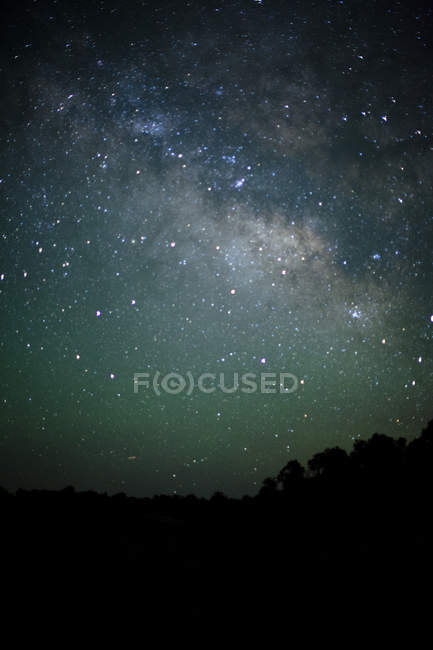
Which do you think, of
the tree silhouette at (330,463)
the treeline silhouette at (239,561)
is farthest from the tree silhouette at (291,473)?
the treeline silhouette at (239,561)

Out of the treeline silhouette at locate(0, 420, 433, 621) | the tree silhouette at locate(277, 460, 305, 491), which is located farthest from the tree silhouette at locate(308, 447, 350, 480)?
the treeline silhouette at locate(0, 420, 433, 621)

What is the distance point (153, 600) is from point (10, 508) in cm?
761

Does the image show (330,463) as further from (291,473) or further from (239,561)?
(239,561)

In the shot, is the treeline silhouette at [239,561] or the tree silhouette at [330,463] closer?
the treeline silhouette at [239,561]

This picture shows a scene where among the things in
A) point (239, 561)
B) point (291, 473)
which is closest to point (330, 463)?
point (291, 473)

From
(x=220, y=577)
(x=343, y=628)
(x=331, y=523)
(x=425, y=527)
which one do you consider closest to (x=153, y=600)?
(x=220, y=577)

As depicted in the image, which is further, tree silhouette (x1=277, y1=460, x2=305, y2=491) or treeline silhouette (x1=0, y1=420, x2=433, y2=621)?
tree silhouette (x1=277, y1=460, x2=305, y2=491)

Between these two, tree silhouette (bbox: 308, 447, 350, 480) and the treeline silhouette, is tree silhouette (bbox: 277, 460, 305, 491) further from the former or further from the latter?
the treeline silhouette

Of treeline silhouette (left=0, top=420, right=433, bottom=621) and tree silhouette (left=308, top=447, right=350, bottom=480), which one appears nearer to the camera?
treeline silhouette (left=0, top=420, right=433, bottom=621)

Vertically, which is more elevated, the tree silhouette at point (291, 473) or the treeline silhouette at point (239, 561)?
the treeline silhouette at point (239, 561)

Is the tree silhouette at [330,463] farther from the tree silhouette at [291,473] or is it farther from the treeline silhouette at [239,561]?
the treeline silhouette at [239,561]

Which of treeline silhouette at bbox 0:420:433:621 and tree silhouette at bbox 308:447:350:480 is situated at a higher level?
treeline silhouette at bbox 0:420:433:621

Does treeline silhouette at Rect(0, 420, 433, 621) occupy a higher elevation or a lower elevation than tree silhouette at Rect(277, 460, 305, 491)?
higher

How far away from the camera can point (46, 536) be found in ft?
31.1
